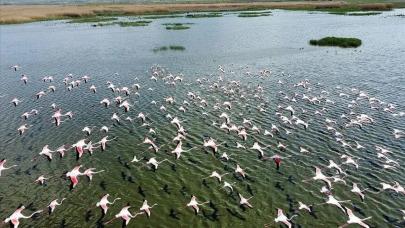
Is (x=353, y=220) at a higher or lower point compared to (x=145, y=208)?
higher

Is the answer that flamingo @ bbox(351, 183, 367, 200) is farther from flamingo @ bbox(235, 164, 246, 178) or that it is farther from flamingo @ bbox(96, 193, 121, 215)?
flamingo @ bbox(96, 193, 121, 215)

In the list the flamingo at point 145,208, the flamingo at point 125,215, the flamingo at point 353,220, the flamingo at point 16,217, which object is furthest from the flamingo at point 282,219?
the flamingo at point 16,217

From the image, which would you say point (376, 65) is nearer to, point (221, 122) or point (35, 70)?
point (221, 122)

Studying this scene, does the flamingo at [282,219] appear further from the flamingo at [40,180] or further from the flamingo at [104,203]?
the flamingo at [40,180]

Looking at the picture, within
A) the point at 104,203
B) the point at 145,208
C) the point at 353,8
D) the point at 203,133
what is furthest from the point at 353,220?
the point at 353,8

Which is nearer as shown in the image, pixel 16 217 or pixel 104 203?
pixel 16 217

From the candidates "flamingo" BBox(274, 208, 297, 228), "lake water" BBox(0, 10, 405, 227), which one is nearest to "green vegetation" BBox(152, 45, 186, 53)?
"lake water" BBox(0, 10, 405, 227)

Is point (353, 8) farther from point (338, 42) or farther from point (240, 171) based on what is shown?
point (240, 171)
